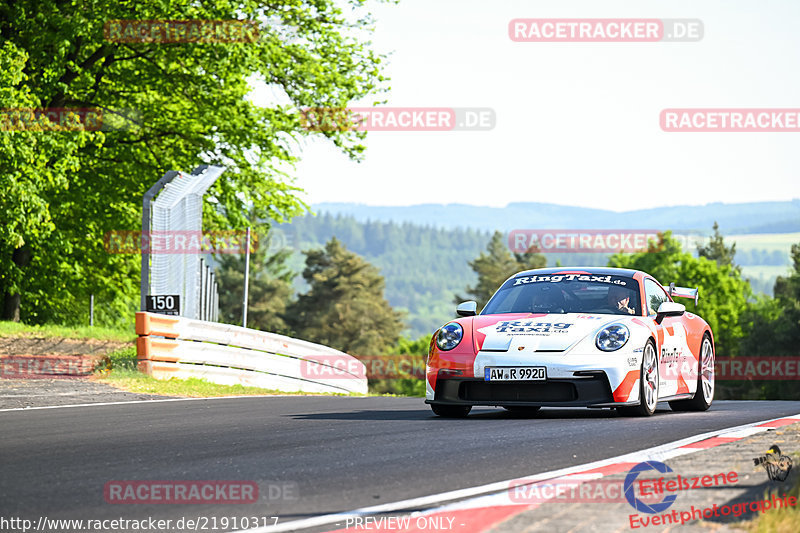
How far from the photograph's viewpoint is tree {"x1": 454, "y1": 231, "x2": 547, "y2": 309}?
406 ft

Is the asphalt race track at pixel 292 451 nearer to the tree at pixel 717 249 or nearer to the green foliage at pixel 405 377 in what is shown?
the green foliage at pixel 405 377

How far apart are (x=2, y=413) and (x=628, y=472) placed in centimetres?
680

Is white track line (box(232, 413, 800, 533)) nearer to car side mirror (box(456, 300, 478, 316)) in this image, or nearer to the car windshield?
the car windshield

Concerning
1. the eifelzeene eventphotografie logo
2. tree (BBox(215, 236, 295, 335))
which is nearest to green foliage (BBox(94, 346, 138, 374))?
the eifelzeene eventphotografie logo

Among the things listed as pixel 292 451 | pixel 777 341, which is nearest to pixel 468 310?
pixel 292 451

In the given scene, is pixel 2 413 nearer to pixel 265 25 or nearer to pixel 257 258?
pixel 265 25

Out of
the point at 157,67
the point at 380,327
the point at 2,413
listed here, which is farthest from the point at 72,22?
the point at 380,327

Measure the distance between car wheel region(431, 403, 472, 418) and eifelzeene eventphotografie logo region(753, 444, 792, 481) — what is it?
15.3 ft

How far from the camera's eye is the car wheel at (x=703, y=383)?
11.4 m

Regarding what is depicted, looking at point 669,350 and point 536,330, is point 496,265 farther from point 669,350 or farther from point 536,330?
point 536,330

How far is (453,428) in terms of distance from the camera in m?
8.53

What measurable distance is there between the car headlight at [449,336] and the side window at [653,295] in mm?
2151

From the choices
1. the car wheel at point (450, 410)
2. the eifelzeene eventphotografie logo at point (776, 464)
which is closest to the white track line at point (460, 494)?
the eifelzeene eventphotografie logo at point (776, 464)

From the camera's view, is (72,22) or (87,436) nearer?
(87,436)
